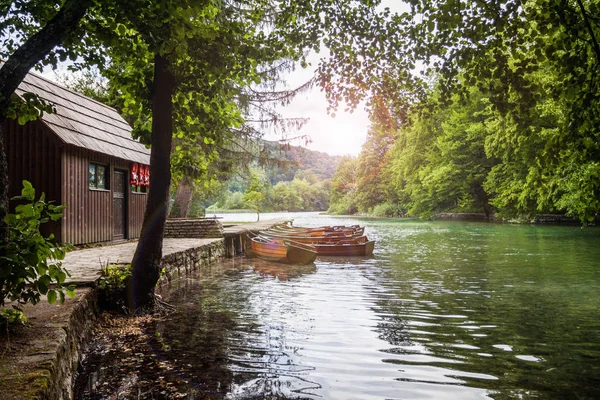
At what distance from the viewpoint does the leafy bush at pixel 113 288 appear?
693 centimetres

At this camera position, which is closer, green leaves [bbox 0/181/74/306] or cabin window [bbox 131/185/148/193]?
green leaves [bbox 0/181/74/306]

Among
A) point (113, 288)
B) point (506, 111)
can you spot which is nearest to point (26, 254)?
point (113, 288)

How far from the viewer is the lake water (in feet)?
15.7

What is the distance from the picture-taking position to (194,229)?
18.5m

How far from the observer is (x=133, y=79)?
7695 millimetres

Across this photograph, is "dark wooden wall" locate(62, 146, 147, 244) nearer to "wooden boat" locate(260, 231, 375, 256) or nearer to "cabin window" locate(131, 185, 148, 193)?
"cabin window" locate(131, 185, 148, 193)

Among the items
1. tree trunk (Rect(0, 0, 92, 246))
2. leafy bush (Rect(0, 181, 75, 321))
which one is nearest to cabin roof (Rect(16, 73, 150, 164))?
tree trunk (Rect(0, 0, 92, 246))

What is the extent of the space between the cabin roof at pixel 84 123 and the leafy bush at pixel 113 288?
5775mm

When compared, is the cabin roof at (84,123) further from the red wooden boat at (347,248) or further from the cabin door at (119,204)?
the red wooden boat at (347,248)

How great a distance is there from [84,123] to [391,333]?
11877 mm

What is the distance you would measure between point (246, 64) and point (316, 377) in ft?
15.5

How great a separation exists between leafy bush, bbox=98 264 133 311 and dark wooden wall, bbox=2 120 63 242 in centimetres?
587

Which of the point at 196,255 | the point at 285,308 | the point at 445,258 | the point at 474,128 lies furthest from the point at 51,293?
the point at 474,128

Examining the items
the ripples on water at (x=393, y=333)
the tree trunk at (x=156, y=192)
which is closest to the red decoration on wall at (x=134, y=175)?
the ripples on water at (x=393, y=333)
